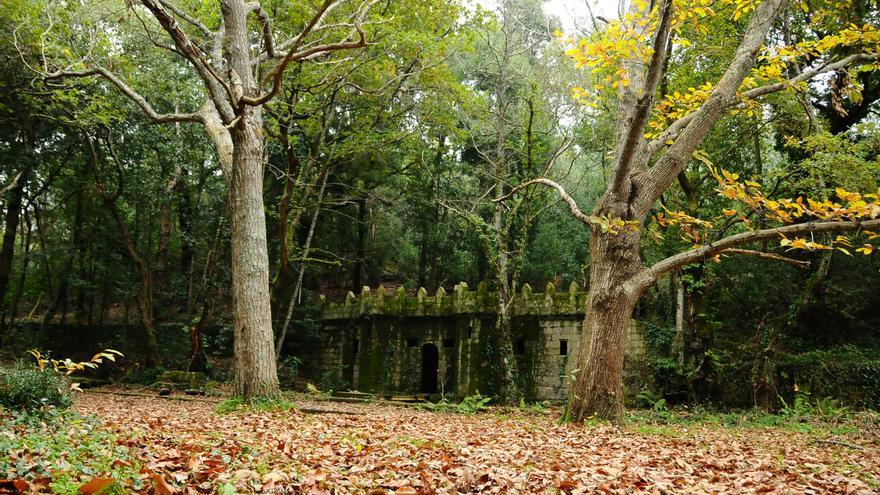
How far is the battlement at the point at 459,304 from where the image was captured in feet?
59.2

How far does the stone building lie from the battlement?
0.03m

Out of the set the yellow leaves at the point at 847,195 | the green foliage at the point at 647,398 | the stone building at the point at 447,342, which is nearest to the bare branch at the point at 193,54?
the yellow leaves at the point at 847,195

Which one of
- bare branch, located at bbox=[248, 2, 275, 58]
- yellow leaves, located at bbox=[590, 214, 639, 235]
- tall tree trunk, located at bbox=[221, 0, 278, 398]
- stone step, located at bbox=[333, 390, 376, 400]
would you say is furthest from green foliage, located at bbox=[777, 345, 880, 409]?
bare branch, located at bbox=[248, 2, 275, 58]

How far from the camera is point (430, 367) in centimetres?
2164

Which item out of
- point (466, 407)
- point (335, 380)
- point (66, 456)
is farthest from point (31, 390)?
point (335, 380)

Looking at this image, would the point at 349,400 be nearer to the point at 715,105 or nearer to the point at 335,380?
the point at 335,380

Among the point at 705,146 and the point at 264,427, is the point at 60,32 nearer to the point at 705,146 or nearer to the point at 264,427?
the point at 264,427

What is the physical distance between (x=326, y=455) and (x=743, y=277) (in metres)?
17.5

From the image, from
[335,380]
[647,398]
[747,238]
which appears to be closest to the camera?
[747,238]

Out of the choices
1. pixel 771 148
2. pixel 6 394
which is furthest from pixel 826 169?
pixel 6 394

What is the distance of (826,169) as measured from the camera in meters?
12.2

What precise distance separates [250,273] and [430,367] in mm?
13994

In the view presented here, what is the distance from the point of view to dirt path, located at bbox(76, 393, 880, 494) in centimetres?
345

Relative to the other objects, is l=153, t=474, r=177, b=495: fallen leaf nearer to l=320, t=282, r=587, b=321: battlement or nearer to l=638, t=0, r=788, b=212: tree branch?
l=638, t=0, r=788, b=212: tree branch
